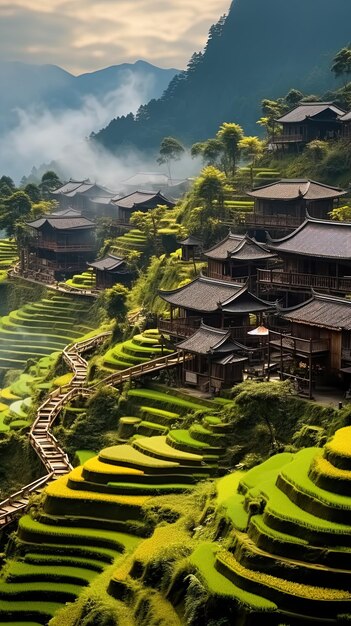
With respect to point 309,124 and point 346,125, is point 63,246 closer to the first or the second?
point 309,124

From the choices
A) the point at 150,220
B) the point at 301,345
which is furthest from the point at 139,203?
the point at 301,345

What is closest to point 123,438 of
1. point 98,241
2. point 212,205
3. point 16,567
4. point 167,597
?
point 16,567

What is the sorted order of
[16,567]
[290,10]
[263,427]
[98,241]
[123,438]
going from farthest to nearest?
1. [290,10]
2. [98,241]
3. [123,438]
4. [263,427]
5. [16,567]

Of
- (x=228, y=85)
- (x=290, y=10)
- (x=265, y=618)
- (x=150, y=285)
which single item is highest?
(x=290, y=10)

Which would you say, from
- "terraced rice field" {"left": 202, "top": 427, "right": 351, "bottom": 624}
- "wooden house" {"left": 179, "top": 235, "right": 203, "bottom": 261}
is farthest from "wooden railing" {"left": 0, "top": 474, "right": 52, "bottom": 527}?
"wooden house" {"left": 179, "top": 235, "right": 203, "bottom": 261}

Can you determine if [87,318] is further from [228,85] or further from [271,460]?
[228,85]

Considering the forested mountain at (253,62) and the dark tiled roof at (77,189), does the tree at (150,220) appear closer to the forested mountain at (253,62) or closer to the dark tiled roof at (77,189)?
the dark tiled roof at (77,189)
